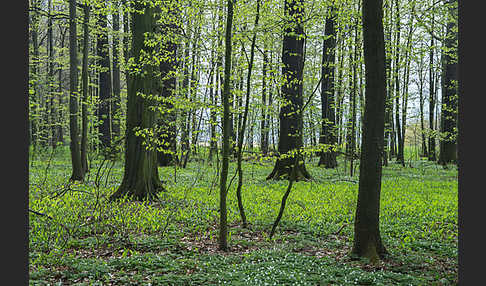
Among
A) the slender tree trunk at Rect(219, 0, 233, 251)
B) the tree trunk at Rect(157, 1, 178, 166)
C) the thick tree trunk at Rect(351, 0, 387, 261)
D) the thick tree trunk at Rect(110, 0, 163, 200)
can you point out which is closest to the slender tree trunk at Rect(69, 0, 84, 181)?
the tree trunk at Rect(157, 1, 178, 166)

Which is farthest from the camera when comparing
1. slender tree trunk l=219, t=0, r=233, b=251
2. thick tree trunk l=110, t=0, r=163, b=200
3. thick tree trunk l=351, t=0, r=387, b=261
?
thick tree trunk l=110, t=0, r=163, b=200

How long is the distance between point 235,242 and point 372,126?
3.40m

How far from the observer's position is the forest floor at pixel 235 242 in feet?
15.0

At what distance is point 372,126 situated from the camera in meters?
5.23

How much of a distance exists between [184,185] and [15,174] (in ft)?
30.9

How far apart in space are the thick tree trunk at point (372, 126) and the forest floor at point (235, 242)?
2.00ft

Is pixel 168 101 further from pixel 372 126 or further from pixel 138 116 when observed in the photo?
pixel 372 126

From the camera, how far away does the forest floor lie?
4.57 metres

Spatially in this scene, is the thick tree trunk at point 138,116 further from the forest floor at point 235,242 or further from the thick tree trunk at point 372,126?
the thick tree trunk at point 372,126

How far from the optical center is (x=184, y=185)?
12.0 m

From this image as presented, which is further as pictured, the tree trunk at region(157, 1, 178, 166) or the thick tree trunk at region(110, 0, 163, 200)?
the thick tree trunk at region(110, 0, 163, 200)

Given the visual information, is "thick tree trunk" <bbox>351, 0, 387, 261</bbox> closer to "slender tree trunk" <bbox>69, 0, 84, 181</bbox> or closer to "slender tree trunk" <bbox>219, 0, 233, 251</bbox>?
"slender tree trunk" <bbox>219, 0, 233, 251</bbox>

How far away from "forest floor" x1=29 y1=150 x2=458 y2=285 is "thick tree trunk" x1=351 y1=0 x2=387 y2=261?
23.9 inches

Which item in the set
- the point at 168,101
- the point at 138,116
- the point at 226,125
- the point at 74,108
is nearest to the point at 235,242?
the point at 226,125
